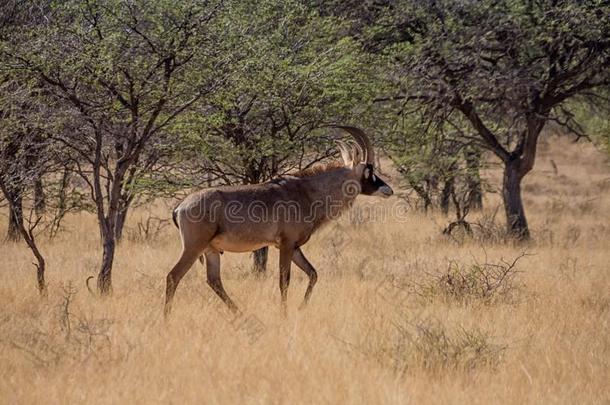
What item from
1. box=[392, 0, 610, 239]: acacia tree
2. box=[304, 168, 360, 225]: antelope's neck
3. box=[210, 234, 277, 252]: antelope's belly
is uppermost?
box=[392, 0, 610, 239]: acacia tree

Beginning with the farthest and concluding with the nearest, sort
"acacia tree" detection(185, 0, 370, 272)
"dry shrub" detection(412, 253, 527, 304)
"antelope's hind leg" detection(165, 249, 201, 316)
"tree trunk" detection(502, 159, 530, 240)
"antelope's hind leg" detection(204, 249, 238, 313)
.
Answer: "tree trunk" detection(502, 159, 530, 240) < "acacia tree" detection(185, 0, 370, 272) < "dry shrub" detection(412, 253, 527, 304) < "antelope's hind leg" detection(204, 249, 238, 313) < "antelope's hind leg" detection(165, 249, 201, 316)

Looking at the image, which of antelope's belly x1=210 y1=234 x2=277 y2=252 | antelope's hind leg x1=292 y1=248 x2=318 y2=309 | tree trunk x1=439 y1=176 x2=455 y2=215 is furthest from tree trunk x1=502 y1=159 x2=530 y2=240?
antelope's belly x1=210 y1=234 x2=277 y2=252

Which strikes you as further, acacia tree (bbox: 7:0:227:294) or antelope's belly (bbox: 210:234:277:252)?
antelope's belly (bbox: 210:234:277:252)

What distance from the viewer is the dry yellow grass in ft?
18.4

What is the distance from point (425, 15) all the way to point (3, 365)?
34.3ft

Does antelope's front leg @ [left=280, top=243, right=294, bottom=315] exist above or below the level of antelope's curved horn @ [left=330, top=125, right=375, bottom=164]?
below

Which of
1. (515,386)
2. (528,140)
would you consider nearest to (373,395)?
(515,386)

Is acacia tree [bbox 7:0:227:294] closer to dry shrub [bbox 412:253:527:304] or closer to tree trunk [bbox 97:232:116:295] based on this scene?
tree trunk [bbox 97:232:116:295]

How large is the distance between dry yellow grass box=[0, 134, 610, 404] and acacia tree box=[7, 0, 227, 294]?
6.24 feet

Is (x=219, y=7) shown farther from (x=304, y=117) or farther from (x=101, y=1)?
(x=304, y=117)

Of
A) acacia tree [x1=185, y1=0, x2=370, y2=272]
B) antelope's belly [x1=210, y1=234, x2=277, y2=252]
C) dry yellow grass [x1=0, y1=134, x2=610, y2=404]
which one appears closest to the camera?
dry yellow grass [x1=0, y1=134, x2=610, y2=404]

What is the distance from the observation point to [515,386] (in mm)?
5824

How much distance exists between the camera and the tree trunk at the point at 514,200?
15.9 metres

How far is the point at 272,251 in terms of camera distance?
15539 millimetres
